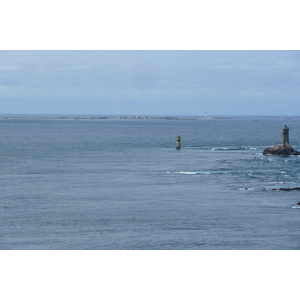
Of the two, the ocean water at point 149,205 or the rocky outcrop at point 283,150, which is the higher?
the rocky outcrop at point 283,150

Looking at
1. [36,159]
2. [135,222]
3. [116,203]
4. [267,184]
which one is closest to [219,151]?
[36,159]

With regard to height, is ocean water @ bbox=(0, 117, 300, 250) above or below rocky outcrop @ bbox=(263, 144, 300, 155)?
below

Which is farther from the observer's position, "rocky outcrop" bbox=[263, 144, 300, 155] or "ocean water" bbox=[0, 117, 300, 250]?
"rocky outcrop" bbox=[263, 144, 300, 155]

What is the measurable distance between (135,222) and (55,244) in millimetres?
6842

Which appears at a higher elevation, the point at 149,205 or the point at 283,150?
the point at 283,150

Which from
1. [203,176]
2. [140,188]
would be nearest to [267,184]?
[203,176]

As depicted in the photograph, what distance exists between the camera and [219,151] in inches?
3556

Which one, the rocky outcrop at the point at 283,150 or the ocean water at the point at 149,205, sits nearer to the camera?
the ocean water at the point at 149,205

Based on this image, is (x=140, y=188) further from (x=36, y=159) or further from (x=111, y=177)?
(x=36, y=159)

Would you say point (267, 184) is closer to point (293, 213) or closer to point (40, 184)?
point (293, 213)

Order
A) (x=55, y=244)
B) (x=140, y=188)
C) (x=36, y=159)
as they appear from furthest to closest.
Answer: (x=36, y=159) → (x=140, y=188) → (x=55, y=244)

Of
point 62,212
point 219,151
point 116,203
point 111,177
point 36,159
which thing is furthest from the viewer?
point 219,151

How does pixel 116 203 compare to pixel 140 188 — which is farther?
pixel 140 188

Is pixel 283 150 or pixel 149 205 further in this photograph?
pixel 283 150
